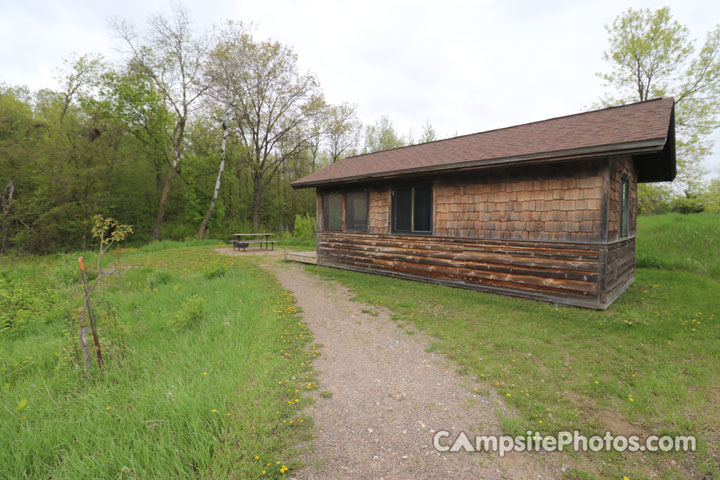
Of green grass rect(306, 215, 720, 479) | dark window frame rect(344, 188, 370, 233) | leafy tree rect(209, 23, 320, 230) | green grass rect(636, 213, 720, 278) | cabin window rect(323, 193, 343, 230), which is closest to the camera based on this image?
green grass rect(306, 215, 720, 479)

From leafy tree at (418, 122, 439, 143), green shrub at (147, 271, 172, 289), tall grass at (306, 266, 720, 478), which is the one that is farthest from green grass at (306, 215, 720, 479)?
leafy tree at (418, 122, 439, 143)

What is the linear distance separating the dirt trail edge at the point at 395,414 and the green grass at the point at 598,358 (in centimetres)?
27

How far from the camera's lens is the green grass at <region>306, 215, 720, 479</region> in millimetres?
2484

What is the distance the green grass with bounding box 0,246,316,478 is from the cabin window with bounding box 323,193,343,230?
5532mm

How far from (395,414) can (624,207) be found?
320 inches

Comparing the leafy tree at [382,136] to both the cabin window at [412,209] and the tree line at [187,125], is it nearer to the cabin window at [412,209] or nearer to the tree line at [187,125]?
the tree line at [187,125]

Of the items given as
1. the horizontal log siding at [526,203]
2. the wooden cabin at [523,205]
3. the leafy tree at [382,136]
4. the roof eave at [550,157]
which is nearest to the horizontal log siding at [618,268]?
the wooden cabin at [523,205]

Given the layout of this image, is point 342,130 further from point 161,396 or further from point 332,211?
point 161,396

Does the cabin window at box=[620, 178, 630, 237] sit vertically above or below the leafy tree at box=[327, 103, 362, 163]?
below

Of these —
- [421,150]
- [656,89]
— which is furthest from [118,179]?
[656,89]

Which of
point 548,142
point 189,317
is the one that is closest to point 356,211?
point 548,142

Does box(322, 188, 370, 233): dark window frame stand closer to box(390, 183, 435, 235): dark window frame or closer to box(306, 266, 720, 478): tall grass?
box(390, 183, 435, 235): dark window frame

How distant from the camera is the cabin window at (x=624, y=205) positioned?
680cm

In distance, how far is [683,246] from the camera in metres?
10.5
